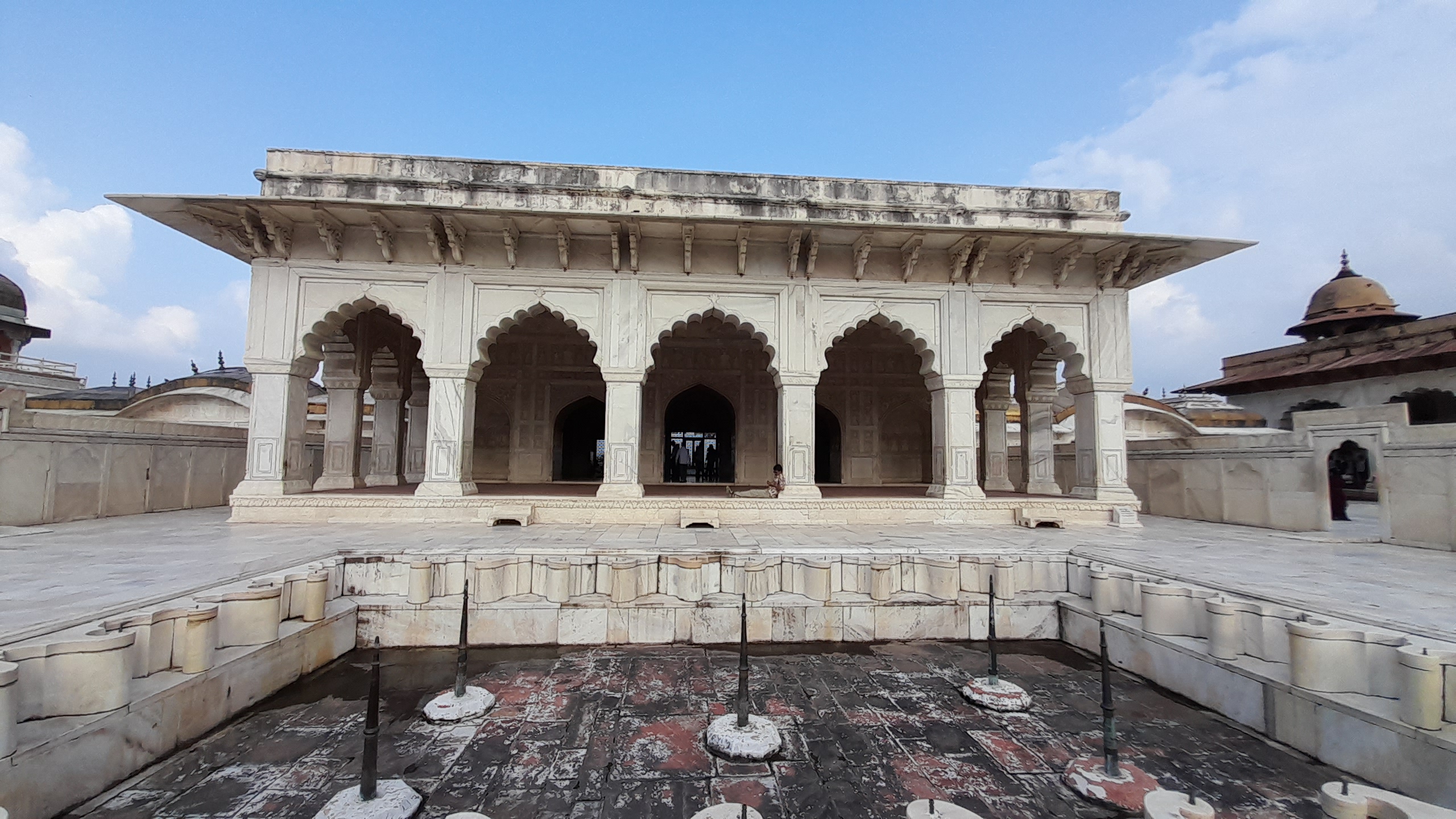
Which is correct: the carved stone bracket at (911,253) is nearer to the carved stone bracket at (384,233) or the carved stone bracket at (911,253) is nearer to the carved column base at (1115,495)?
the carved column base at (1115,495)

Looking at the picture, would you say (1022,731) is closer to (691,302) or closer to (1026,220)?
(691,302)

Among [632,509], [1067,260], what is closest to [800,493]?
[632,509]

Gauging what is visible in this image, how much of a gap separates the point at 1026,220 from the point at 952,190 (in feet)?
4.61

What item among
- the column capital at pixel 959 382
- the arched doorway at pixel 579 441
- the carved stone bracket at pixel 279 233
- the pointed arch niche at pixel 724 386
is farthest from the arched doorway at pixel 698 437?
the carved stone bracket at pixel 279 233

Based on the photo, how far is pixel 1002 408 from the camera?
1344cm

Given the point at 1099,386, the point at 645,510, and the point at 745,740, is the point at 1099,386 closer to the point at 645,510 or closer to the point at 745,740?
the point at 645,510

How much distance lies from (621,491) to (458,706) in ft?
16.8

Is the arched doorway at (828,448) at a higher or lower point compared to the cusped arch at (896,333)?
lower

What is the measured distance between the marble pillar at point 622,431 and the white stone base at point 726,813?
6.62 metres

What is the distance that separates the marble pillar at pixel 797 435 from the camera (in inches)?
375

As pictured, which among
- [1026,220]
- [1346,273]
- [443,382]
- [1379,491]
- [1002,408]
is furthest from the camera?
[1346,273]

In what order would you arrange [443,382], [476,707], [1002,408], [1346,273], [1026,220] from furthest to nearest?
[1346,273]
[1002,408]
[1026,220]
[443,382]
[476,707]

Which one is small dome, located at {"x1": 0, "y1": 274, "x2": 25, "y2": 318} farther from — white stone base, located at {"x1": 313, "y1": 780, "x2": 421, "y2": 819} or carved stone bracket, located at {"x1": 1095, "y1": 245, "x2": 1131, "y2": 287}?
carved stone bracket, located at {"x1": 1095, "y1": 245, "x2": 1131, "y2": 287}

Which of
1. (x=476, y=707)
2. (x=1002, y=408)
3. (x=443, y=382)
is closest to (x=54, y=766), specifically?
(x=476, y=707)
